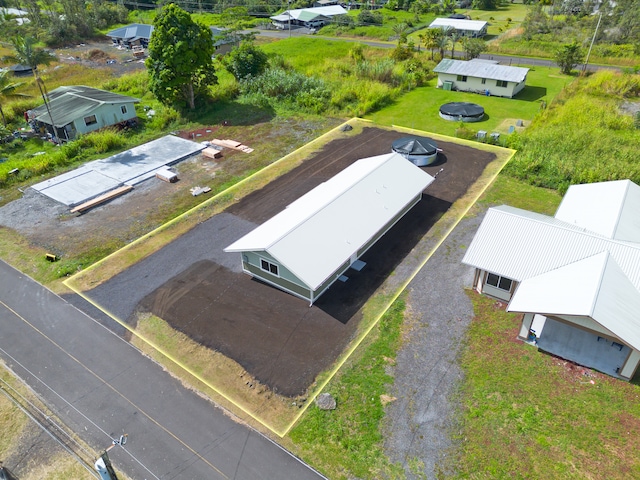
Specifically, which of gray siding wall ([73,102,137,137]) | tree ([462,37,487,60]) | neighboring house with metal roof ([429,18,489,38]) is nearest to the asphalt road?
gray siding wall ([73,102,137,137])

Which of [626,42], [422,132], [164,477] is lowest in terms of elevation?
[164,477]

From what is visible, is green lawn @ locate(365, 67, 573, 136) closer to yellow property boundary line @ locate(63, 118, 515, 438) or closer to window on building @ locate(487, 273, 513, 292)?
yellow property boundary line @ locate(63, 118, 515, 438)

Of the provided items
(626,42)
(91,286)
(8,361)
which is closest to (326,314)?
(91,286)

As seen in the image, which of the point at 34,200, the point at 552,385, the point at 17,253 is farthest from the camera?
the point at 34,200

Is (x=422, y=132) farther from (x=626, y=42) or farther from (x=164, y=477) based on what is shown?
(x=626, y=42)

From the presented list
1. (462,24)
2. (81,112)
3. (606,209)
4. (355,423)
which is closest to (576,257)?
(606,209)

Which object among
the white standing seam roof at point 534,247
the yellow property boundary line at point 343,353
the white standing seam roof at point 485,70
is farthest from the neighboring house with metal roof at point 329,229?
the white standing seam roof at point 485,70

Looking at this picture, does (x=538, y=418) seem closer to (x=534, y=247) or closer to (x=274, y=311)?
(x=534, y=247)

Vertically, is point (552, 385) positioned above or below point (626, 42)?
below
